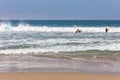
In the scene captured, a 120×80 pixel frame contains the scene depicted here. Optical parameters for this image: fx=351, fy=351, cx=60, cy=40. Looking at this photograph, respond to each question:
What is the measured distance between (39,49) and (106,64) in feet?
18.3

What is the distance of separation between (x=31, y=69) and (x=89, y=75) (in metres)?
2.04

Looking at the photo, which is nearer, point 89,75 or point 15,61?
point 89,75

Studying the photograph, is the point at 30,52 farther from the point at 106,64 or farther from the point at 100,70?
the point at 100,70

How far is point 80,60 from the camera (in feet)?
42.5

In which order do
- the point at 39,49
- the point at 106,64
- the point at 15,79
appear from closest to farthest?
1. the point at 15,79
2. the point at 106,64
3. the point at 39,49

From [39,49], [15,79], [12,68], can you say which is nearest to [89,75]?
[15,79]

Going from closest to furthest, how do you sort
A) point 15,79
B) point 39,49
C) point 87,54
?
point 15,79, point 87,54, point 39,49

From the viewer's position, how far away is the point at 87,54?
14922 millimetres

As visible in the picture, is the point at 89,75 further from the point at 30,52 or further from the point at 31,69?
the point at 30,52

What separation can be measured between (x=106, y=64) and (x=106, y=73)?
2.04 metres

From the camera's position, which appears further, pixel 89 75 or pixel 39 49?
pixel 39 49

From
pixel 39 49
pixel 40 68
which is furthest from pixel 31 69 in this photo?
pixel 39 49

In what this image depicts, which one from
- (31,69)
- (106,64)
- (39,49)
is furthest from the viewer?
(39,49)

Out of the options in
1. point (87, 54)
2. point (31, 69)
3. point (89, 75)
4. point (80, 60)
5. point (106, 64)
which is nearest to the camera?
point (89, 75)
